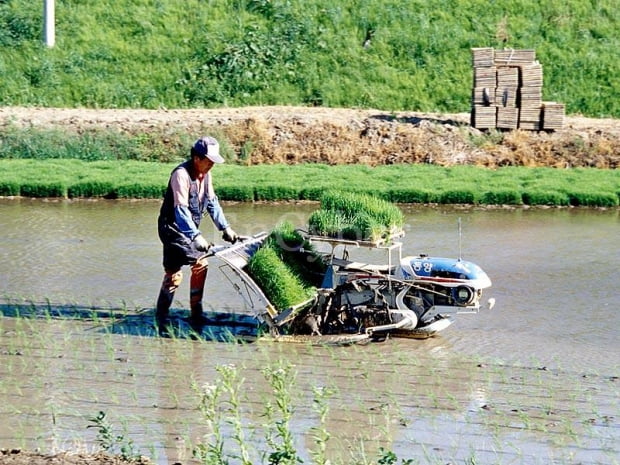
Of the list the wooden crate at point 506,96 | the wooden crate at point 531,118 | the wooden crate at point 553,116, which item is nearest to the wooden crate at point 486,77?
the wooden crate at point 506,96

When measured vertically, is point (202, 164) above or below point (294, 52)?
below

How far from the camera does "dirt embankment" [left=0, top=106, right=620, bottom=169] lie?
20.4 m

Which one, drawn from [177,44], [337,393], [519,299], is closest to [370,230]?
[337,393]

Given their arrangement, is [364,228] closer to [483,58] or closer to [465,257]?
[465,257]

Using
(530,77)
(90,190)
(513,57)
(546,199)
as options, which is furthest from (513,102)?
(90,190)

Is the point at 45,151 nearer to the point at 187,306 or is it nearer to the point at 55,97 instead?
the point at 55,97

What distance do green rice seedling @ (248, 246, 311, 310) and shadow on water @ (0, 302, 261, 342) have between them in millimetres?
479

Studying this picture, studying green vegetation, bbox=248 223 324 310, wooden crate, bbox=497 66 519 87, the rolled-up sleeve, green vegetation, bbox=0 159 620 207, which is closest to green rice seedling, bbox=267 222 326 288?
green vegetation, bbox=248 223 324 310

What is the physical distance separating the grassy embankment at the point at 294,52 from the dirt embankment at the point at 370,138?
996 millimetres

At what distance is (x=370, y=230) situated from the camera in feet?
32.1

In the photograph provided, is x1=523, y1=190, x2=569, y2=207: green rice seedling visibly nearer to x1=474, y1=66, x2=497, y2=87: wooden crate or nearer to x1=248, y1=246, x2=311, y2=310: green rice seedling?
x1=474, y1=66, x2=497, y2=87: wooden crate

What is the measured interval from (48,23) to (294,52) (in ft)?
17.9

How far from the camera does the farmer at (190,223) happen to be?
10.2 m

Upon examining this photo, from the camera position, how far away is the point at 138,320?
10.7 meters
